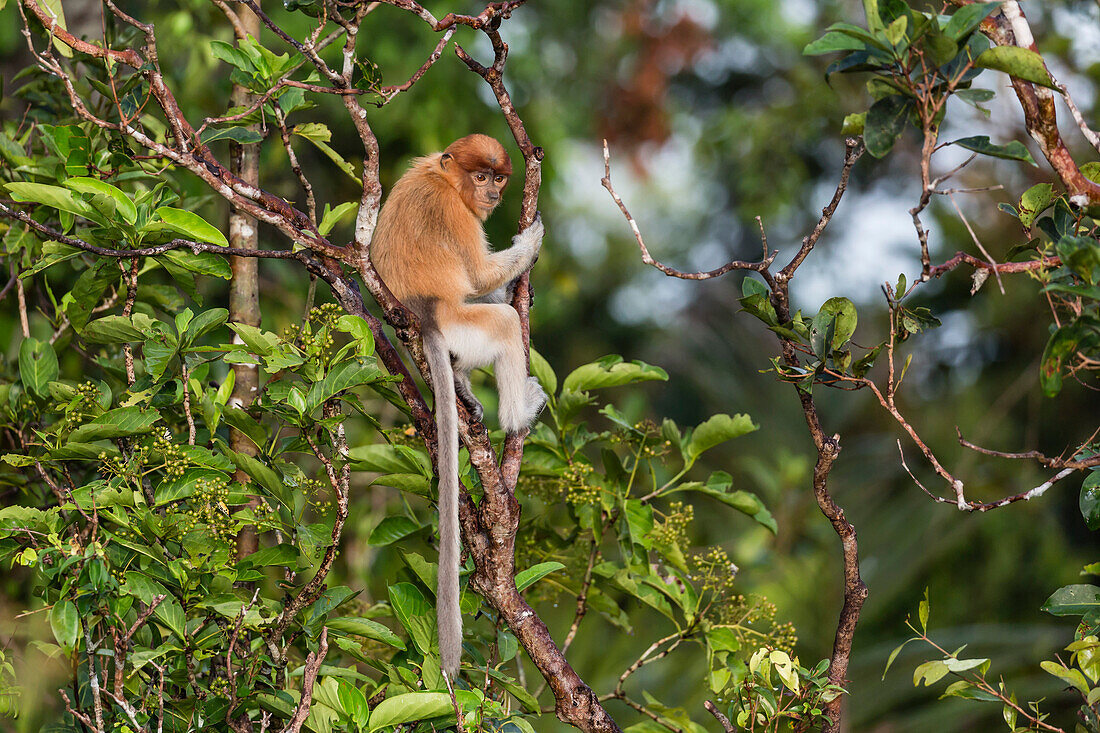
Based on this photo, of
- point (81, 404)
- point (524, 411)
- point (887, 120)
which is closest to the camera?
point (887, 120)

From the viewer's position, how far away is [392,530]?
2.08m

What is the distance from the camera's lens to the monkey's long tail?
5.82 feet

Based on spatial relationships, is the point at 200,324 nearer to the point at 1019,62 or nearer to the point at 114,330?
the point at 114,330

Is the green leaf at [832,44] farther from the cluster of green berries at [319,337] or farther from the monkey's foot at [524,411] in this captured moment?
the monkey's foot at [524,411]

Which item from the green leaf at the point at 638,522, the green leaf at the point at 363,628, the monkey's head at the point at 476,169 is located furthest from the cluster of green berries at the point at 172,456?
the monkey's head at the point at 476,169

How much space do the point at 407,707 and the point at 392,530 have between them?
56 cm

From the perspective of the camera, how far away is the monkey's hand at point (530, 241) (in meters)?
2.50

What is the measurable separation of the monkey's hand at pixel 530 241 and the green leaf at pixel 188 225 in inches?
31.7

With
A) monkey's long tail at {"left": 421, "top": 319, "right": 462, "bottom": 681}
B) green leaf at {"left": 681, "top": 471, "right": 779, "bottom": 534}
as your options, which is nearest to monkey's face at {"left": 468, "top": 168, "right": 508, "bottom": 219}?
monkey's long tail at {"left": 421, "top": 319, "right": 462, "bottom": 681}

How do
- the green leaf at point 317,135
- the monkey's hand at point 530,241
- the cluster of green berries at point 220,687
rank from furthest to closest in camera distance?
1. the monkey's hand at point 530,241
2. the green leaf at point 317,135
3. the cluster of green berries at point 220,687

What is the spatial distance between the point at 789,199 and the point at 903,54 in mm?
5604

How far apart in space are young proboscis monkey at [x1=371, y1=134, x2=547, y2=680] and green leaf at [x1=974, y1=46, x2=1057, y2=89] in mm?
1452

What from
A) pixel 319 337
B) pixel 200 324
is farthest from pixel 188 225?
pixel 319 337

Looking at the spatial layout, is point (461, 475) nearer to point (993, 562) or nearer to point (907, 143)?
point (993, 562)
